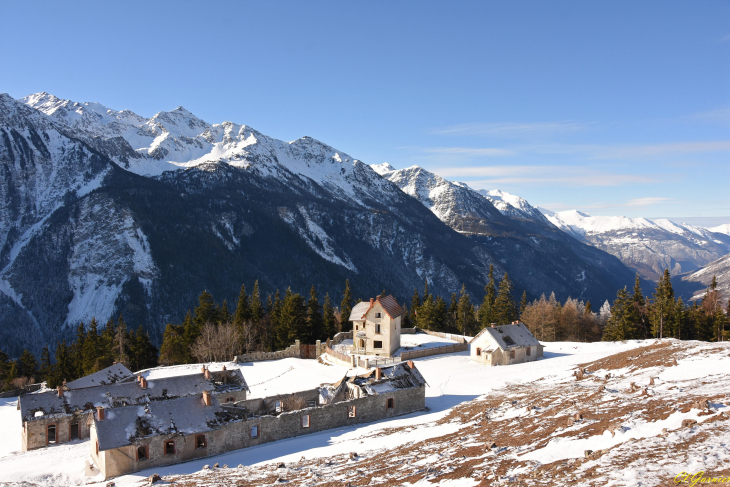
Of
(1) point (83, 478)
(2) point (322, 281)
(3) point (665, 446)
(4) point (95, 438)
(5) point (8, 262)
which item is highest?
(5) point (8, 262)

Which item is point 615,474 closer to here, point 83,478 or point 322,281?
point 83,478

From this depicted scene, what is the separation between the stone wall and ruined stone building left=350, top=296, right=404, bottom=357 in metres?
18.6

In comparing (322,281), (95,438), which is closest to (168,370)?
(95,438)

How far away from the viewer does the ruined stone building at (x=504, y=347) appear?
164 feet

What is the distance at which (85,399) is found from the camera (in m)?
38.4

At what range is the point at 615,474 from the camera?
555 inches

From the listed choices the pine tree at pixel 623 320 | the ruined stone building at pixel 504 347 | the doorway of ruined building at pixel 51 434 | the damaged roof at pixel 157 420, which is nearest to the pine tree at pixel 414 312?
the ruined stone building at pixel 504 347

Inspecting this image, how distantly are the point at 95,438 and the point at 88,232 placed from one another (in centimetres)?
17104

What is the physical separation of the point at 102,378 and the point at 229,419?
20759 millimetres

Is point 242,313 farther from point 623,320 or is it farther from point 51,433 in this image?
point 623,320

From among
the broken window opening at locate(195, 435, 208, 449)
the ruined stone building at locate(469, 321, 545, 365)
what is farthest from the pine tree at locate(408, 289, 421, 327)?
the broken window opening at locate(195, 435, 208, 449)

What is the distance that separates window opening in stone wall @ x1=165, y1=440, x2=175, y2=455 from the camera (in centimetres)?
2841

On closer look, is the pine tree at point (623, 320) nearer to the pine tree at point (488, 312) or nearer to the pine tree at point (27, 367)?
the pine tree at point (488, 312)

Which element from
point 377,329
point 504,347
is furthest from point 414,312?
point 504,347
